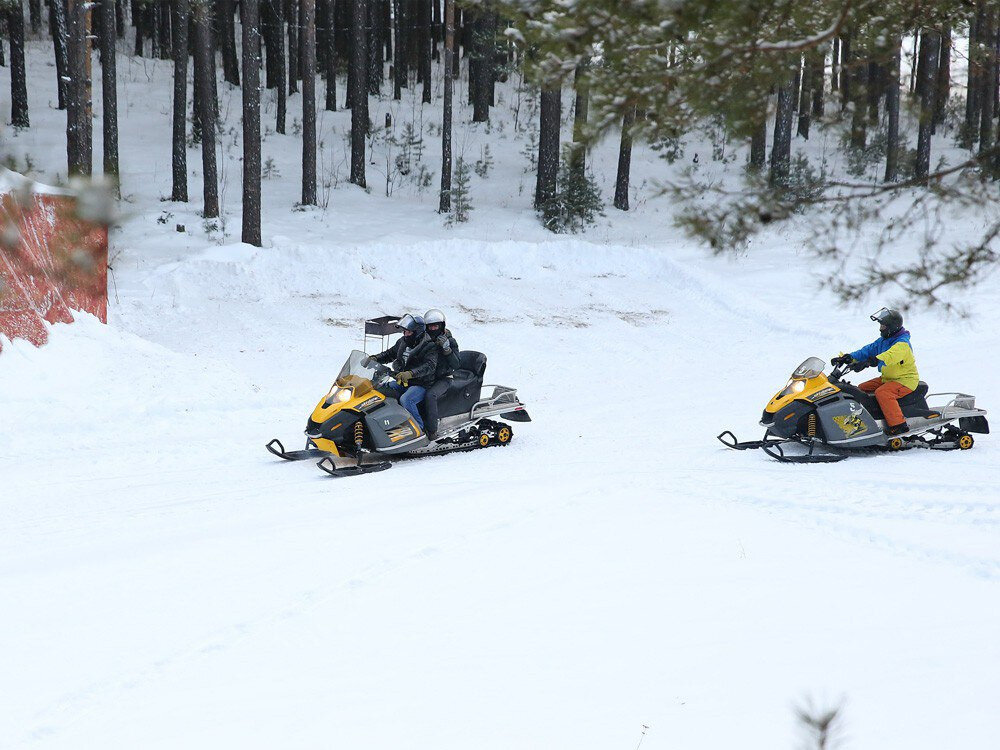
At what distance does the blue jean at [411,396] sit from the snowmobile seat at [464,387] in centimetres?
27

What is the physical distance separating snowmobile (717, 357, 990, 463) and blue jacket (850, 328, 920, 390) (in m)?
0.20

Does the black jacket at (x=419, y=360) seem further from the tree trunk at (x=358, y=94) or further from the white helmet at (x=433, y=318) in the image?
the tree trunk at (x=358, y=94)

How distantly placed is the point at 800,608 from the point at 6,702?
12.7 feet

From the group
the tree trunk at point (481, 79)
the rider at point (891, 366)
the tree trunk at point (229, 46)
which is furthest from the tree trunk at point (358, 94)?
the rider at point (891, 366)

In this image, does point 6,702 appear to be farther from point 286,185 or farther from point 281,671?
point 286,185

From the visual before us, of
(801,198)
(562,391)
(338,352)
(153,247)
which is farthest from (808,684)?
(153,247)

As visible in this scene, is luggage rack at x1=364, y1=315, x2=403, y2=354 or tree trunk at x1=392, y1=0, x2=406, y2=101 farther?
tree trunk at x1=392, y1=0, x2=406, y2=101

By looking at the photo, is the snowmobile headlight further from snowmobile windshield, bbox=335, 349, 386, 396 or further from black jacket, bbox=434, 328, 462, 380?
snowmobile windshield, bbox=335, 349, 386, 396

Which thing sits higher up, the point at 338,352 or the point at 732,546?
the point at 732,546

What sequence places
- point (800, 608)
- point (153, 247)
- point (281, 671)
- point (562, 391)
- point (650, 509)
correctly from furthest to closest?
point (153, 247), point (562, 391), point (650, 509), point (800, 608), point (281, 671)

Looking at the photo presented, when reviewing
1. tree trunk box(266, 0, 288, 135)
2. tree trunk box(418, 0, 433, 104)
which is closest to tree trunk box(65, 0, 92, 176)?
tree trunk box(266, 0, 288, 135)

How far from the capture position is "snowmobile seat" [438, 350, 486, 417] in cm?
952

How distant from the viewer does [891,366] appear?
9.03m

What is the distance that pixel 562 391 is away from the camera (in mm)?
13172
